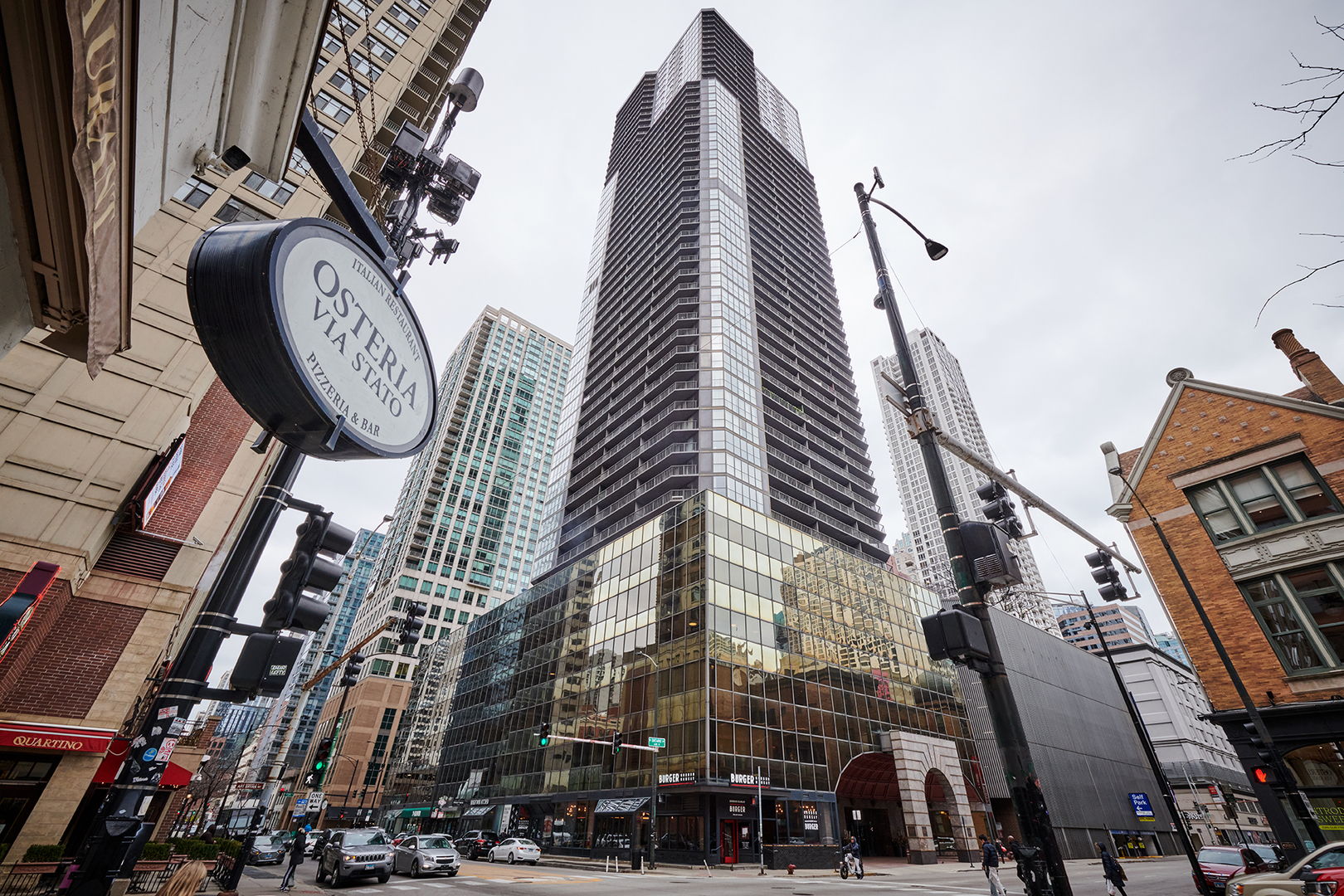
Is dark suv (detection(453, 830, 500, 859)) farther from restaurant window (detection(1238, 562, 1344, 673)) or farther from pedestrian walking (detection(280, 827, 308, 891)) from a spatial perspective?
restaurant window (detection(1238, 562, 1344, 673))

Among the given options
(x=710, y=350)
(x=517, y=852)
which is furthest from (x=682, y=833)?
(x=710, y=350)

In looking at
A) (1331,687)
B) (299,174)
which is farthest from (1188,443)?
(299,174)

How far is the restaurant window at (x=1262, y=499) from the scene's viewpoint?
62.0 ft

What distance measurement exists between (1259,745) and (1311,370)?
51.7ft

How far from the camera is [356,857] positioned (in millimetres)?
18203

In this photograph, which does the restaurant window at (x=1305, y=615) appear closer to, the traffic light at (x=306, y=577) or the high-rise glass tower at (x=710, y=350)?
the traffic light at (x=306, y=577)

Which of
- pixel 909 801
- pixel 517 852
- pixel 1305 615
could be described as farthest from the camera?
pixel 909 801

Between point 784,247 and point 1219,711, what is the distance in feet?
252

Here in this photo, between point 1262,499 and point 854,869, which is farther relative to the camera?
point 854,869

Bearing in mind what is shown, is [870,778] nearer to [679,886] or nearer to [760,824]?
[760,824]

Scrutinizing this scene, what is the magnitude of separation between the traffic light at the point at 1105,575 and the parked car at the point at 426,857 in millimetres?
25830

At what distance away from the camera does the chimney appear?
2083cm

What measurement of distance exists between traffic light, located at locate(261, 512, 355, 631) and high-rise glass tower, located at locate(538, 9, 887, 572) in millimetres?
42630

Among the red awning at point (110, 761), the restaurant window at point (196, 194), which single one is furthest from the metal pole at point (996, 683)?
the restaurant window at point (196, 194)
